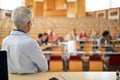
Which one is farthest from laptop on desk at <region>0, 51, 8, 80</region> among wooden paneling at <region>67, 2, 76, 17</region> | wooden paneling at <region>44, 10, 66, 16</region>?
wooden paneling at <region>44, 10, 66, 16</region>

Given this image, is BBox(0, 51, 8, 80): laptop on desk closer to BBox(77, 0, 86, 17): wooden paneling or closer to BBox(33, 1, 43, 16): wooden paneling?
BBox(77, 0, 86, 17): wooden paneling

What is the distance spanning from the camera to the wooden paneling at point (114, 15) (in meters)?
18.4

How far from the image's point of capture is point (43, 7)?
22.3 meters

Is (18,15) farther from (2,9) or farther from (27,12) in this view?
(2,9)

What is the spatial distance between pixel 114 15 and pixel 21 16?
1735cm

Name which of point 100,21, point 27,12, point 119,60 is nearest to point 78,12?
point 100,21

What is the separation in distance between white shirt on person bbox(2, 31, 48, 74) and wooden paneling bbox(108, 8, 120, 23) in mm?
16424

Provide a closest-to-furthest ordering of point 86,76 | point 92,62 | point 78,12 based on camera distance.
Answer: point 86,76, point 92,62, point 78,12

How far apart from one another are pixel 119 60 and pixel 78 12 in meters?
16.0

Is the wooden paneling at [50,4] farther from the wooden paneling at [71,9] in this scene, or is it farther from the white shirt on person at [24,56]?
the white shirt on person at [24,56]

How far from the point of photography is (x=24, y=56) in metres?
2.12

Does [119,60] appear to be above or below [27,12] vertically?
below

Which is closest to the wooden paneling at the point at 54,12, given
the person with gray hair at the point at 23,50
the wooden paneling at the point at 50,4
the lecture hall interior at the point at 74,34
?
the lecture hall interior at the point at 74,34

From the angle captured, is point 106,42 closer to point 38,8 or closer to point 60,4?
point 38,8
